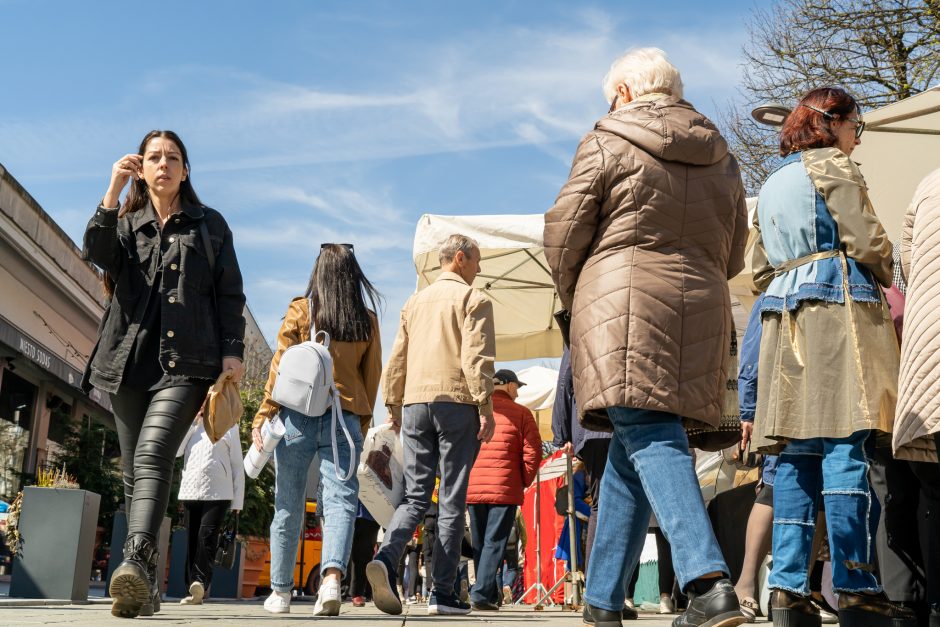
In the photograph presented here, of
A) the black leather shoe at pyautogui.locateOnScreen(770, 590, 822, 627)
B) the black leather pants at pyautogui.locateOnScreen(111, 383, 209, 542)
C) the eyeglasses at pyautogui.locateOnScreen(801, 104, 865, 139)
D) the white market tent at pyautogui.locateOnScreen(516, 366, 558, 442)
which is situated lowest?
the black leather shoe at pyautogui.locateOnScreen(770, 590, 822, 627)

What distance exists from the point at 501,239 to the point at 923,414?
22.1 ft

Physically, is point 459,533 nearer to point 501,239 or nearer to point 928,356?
point 928,356

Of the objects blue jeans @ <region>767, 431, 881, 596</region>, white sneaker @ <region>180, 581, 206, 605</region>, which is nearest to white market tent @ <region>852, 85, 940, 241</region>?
blue jeans @ <region>767, 431, 881, 596</region>

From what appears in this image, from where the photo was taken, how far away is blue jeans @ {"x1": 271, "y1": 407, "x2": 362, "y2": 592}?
6.58 metres

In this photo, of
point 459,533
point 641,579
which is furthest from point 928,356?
point 641,579

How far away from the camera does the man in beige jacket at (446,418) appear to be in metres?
6.68

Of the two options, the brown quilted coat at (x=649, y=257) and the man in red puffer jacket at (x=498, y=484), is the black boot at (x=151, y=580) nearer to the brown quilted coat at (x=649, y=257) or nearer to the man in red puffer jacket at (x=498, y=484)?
the brown quilted coat at (x=649, y=257)

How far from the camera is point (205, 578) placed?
1078 cm

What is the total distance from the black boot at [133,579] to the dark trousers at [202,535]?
19.2 ft

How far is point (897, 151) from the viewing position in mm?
7461

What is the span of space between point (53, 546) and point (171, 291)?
165 inches

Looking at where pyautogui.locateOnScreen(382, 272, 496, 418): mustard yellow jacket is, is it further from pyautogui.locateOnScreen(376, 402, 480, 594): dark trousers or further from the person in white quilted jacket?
the person in white quilted jacket

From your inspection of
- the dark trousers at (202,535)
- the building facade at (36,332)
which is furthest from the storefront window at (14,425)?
the dark trousers at (202,535)

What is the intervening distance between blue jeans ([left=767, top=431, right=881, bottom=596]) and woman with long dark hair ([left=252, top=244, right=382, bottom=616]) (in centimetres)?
267
